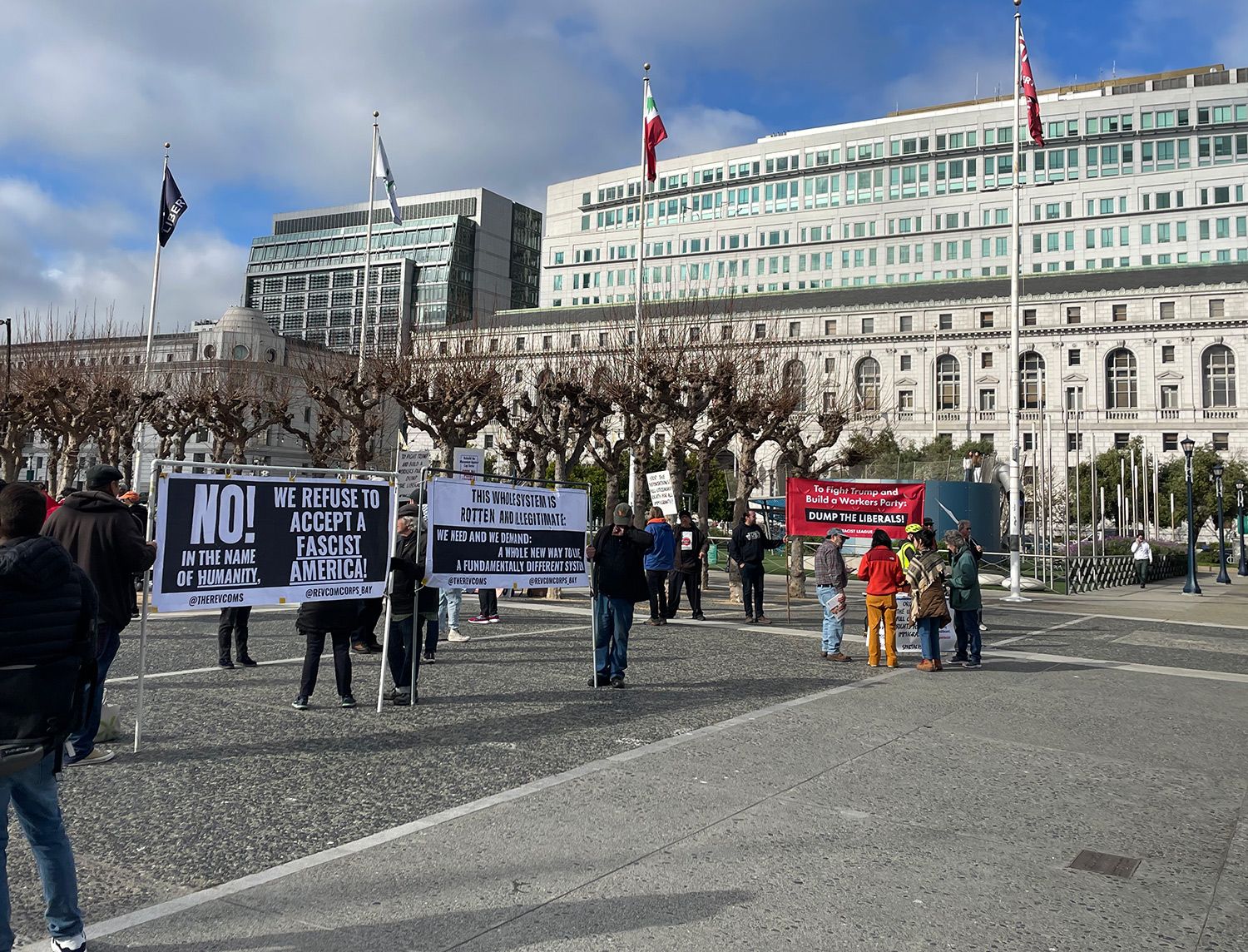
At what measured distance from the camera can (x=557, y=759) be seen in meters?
6.81

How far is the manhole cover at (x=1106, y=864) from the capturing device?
4824 millimetres

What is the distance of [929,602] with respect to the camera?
38.2ft

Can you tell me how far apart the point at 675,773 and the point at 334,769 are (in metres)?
2.34

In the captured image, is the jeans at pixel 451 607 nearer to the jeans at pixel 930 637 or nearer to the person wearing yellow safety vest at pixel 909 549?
the person wearing yellow safety vest at pixel 909 549

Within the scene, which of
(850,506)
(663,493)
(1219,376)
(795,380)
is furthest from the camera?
(1219,376)

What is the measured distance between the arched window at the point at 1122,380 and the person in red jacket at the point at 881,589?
296 feet

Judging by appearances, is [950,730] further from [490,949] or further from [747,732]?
[490,949]

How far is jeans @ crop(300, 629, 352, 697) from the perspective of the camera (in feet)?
26.8

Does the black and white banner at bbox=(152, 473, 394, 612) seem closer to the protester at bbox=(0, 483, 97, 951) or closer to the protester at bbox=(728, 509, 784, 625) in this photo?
the protester at bbox=(0, 483, 97, 951)

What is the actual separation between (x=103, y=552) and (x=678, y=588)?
453 inches

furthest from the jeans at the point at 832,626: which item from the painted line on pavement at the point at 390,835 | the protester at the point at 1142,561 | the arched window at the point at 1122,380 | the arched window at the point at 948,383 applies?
the arched window at the point at 1122,380

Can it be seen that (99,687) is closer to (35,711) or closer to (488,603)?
(35,711)

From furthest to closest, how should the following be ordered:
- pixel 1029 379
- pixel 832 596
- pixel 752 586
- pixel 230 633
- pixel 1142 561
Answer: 1. pixel 1029 379
2. pixel 1142 561
3. pixel 752 586
4. pixel 832 596
5. pixel 230 633

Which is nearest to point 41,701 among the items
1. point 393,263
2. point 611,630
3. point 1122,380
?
point 611,630
